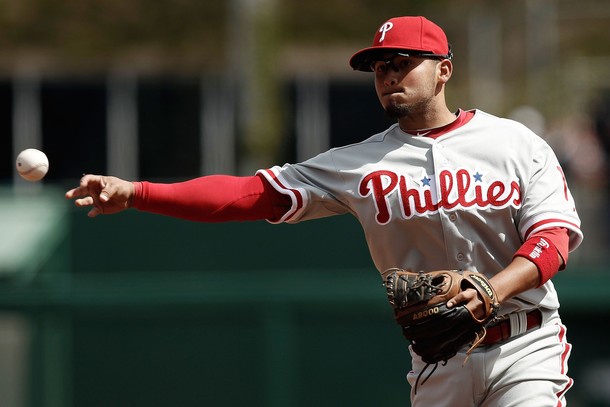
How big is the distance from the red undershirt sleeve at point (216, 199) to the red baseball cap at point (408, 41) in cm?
60

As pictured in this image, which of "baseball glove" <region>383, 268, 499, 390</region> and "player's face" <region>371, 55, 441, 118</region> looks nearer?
"baseball glove" <region>383, 268, 499, 390</region>

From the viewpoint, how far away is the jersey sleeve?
385 cm

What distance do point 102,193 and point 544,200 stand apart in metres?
1.51

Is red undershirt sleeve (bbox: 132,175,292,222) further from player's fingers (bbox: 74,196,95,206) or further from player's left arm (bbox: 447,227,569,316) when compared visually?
Result: player's left arm (bbox: 447,227,569,316)

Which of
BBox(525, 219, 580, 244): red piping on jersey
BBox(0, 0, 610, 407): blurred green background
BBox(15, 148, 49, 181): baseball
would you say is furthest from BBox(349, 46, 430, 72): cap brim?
BBox(0, 0, 610, 407): blurred green background

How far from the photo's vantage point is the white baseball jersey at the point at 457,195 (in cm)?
391

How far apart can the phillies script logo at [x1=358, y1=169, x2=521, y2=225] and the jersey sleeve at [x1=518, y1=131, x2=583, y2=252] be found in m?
0.05

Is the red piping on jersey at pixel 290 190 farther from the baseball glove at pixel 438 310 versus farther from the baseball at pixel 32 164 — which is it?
the baseball at pixel 32 164

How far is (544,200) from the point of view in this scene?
388 centimetres

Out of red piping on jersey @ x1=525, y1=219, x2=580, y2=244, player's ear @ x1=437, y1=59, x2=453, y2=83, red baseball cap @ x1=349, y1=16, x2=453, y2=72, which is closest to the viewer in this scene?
red piping on jersey @ x1=525, y1=219, x2=580, y2=244

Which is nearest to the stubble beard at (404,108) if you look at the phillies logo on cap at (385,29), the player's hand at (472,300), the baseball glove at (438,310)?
the phillies logo on cap at (385,29)

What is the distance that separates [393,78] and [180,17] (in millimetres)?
12336

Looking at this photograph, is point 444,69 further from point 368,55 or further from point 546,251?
point 546,251

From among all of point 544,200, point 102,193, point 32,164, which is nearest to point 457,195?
point 544,200
